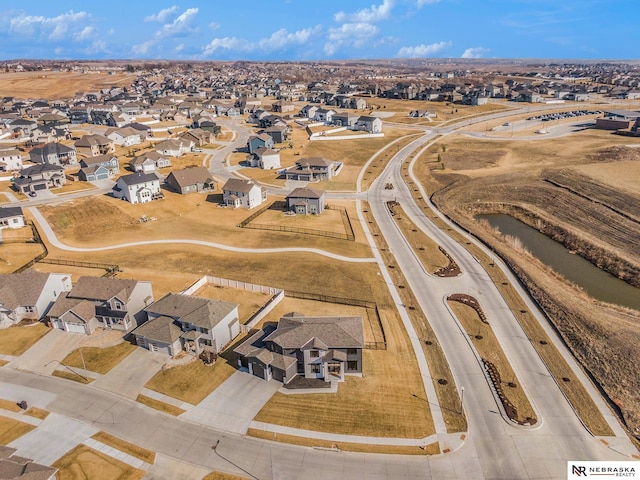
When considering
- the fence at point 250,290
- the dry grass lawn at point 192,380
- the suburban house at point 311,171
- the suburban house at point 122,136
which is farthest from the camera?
the suburban house at point 122,136

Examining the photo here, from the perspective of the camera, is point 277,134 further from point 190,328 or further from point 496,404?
point 496,404

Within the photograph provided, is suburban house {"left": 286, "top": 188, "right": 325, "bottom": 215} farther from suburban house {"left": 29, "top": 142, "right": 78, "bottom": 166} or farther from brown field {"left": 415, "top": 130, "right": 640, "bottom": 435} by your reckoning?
suburban house {"left": 29, "top": 142, "right": 78, "bottom": 166}

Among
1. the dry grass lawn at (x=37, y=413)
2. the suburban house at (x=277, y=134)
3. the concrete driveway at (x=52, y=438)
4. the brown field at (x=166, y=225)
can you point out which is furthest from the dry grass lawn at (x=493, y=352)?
the suburban house at (x=277, y=134)

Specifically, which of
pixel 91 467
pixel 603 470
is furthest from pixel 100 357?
pixel 603 470

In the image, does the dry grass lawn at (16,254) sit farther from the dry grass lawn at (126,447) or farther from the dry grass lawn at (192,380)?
the dry grass lawn at (126,447)

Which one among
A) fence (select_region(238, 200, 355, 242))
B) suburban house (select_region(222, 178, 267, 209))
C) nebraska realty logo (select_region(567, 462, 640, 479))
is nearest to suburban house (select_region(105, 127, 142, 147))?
suburban house (select_region(222, 178, 267, 209))

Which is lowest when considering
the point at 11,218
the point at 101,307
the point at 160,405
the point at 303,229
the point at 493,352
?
the point at 160,405
